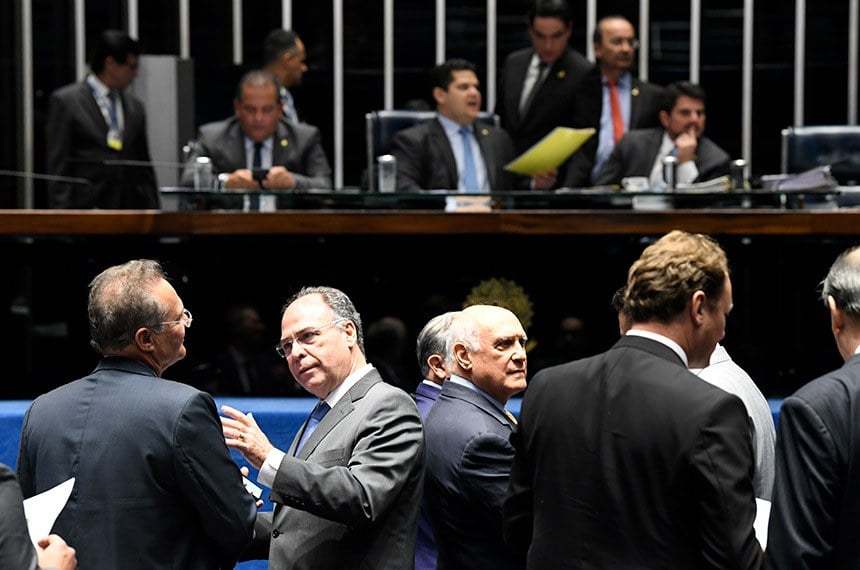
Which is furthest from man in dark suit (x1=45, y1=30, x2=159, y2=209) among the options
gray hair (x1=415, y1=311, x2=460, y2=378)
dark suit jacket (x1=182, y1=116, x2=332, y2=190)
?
gray hair (x1=415, y1=311, x2=460, y2=378)

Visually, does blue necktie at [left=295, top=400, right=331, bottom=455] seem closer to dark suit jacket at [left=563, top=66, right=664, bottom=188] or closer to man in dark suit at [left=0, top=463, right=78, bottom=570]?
man in dark suit at [left=0, top=463, right=78, bottom=570]

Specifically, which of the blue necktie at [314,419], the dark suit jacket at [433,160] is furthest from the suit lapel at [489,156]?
the blue necktie at [314,419]

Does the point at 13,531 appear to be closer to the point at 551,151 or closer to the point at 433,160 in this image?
the point at 551,151

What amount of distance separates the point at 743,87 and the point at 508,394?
6.09 meters

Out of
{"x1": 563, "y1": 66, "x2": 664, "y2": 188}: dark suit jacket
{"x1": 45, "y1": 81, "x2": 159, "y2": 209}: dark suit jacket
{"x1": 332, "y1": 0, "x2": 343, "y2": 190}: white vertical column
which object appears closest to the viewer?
{"x1": 45, "y1": 81, "x2": 159, "y2": 209}: dark suit jacket

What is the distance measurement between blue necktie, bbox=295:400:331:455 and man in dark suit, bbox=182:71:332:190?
2.94 metres

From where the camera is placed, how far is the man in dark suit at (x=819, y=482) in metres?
2.48

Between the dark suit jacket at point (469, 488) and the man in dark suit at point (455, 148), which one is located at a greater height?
the man in dark suit at point (455, 148)

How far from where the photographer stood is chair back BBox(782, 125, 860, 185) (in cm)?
697

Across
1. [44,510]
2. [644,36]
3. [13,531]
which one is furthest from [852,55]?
[13,531]

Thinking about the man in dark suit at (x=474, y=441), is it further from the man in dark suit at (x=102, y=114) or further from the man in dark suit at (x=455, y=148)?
the man in dark suit at (x=102, y=114)

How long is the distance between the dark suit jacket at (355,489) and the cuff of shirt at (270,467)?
0.03 feet

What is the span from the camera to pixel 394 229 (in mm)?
5168

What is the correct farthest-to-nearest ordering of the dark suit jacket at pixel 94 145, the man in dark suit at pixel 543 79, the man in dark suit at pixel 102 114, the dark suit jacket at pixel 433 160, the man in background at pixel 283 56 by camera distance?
the man in background at pixel 283 56 < the man in dark suit at pixel 102 114 < the man in dark suit at pixel 543 79 < the dark suit jacket at pixel 94 145 < the dark suit jacket at pixel 433 160
